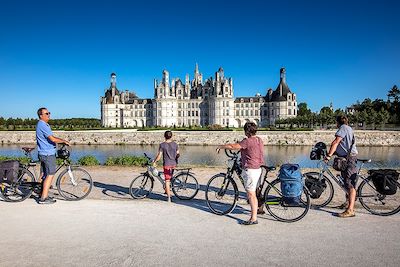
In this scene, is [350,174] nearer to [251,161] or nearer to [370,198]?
[370,198]

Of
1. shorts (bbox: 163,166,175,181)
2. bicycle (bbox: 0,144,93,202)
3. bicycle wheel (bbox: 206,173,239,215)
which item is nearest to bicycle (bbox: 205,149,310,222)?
bicycle wheel (bbox: 206,173,239,215)

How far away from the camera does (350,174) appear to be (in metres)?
5.75

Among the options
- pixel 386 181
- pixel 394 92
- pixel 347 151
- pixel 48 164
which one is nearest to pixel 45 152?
pixel 48 164

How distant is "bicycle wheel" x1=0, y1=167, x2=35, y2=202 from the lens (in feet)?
21.6

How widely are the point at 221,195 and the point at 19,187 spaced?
434cm

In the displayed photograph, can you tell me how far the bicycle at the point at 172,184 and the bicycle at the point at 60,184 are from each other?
994mm

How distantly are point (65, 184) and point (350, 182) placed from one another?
5.81 meters

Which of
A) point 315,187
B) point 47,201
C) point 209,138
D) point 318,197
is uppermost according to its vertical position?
point 209,138

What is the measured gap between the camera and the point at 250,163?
17.3ft

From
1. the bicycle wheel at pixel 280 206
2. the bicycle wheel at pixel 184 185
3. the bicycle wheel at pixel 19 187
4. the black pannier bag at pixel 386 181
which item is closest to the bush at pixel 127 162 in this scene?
the bicycle wheel at pixel 184 185

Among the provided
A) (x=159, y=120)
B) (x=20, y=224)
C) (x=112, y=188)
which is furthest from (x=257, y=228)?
(x=159, y=120)

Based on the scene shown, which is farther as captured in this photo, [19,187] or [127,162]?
[127,162]

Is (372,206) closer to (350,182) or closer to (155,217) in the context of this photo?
(350,182)

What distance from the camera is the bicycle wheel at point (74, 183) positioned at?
6.81 m
